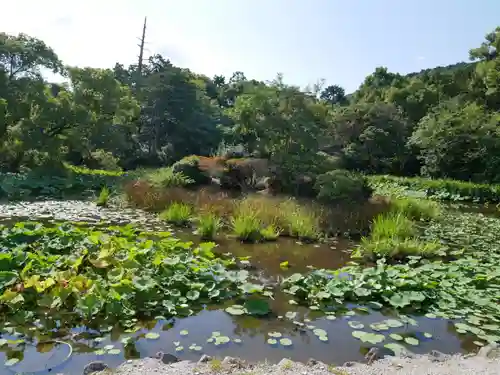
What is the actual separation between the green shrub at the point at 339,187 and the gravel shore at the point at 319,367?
6.07 metres

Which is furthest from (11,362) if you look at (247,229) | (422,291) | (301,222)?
(301,222)

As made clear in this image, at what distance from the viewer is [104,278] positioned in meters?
4.40

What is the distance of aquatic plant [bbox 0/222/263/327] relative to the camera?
3779 mm

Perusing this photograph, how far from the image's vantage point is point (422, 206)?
1017cm

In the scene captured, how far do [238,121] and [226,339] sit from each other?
311 inches

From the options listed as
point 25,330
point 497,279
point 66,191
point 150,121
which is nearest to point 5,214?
point 66,191

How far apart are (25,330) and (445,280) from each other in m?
4.29

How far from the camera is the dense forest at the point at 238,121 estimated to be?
10.5m

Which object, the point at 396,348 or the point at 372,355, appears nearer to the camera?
the point at 372,355

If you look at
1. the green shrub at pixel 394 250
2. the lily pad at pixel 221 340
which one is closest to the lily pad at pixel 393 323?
the lily pad at pixel 221 340

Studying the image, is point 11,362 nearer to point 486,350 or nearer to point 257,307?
point 257,307

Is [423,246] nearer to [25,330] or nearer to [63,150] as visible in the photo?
[25,330]

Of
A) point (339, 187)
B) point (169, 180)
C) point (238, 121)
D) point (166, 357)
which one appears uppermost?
point (238, 121)

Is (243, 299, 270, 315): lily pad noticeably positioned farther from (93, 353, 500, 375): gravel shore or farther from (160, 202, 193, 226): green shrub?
(160, 202, 193, 226): green shrub
